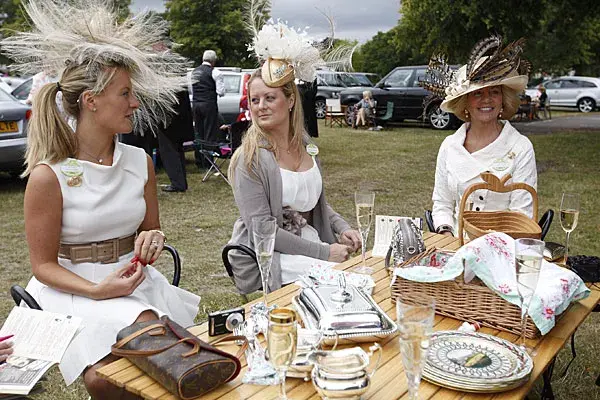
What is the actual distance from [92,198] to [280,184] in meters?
0.96

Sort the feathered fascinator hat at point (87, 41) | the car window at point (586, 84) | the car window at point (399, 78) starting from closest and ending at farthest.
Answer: the feathered fascinator hat at point (87, 41) < the car window at point (399, 78) < the car window at point (586, 84)

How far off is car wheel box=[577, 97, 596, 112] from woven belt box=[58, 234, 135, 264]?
24.2 metres

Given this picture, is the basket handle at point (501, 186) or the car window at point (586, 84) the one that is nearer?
the basket handle at point (501, 186)

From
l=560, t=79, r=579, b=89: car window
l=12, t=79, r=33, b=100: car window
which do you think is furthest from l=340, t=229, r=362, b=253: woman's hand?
l=560, t=79, r=579, b=89: car window

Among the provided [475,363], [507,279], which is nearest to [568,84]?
[507,279]

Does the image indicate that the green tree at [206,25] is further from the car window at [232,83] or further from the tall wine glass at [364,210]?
the tall wine glass at [364,210]

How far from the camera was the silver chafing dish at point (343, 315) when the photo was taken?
6.12ft

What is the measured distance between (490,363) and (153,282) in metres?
1.52

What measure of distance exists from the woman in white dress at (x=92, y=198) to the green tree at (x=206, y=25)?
1335 inches

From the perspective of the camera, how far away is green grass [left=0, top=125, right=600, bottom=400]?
3.62 m

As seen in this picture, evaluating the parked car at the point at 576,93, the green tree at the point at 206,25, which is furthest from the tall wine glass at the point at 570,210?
the green tree at the point at 206,25

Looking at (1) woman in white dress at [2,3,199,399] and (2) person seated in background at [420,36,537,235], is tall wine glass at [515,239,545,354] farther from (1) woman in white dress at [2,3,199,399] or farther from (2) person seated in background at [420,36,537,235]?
(2) person seated in background at [420,36,537,235]

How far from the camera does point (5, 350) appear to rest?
6.28 ft

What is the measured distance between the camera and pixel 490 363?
1.72 metres
